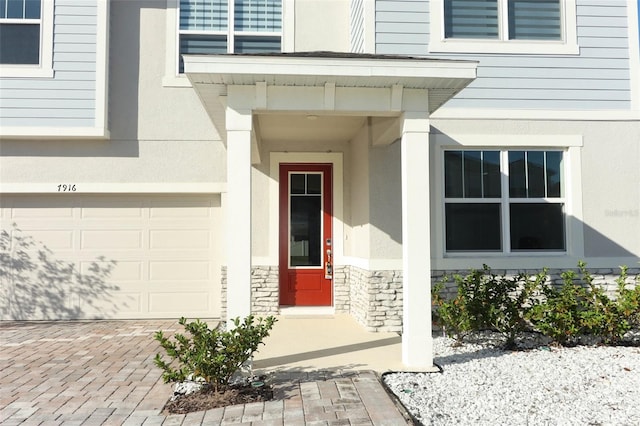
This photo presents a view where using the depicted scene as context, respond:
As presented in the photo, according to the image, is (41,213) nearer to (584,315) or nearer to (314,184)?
(314,184)

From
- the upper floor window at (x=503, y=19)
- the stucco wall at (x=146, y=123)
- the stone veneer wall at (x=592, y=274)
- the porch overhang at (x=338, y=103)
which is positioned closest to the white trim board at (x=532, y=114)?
the upper floor window at (x=503, y=19)

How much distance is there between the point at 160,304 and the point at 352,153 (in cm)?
415

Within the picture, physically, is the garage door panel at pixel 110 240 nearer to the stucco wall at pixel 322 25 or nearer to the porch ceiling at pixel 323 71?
the porch ceiling at pixel 323 71

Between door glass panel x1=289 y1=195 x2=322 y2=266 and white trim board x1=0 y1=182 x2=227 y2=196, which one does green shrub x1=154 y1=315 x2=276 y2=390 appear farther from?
white trim board x1=0 y1=182 x2=227 y2=196

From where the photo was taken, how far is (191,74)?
15.4 ft

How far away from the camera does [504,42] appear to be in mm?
7266

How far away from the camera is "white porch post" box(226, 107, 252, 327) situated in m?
4.86

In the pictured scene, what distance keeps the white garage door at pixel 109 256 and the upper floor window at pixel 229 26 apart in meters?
2.63

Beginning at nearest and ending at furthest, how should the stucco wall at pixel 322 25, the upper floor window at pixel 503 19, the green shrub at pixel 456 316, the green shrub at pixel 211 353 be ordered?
the green shrub at pixel 211 353 < the green shrub at pixel 456 316 < the upper floor window at pixel 503 19 < the stucco wall at pixel 322 25

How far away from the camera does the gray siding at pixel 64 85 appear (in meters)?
8.03

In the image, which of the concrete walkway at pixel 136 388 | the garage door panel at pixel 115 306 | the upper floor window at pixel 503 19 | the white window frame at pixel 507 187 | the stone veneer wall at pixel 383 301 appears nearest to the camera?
the concrete walkway at pixel 136 388

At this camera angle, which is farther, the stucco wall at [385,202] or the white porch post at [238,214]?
the stucco wall at [385,202]

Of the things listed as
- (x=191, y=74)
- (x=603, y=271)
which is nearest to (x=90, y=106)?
(x=191, y=74)

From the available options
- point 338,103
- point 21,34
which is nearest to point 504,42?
point 338,103
